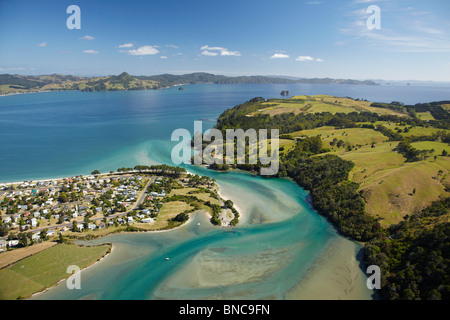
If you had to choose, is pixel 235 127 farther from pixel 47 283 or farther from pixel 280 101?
pixel 47 283

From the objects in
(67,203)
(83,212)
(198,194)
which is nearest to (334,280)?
(198,194)

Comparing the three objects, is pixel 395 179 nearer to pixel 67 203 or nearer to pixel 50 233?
pixel 50 233

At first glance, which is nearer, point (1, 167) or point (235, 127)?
point (1, 167)

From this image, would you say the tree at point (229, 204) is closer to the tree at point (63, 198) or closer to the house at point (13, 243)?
the tree at point (63, 198)
